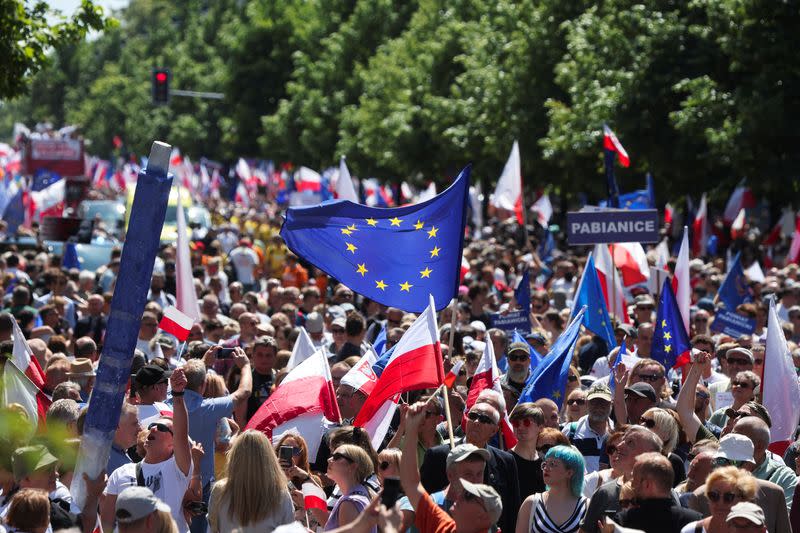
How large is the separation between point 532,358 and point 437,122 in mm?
29835

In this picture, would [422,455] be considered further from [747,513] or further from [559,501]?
[747,513]

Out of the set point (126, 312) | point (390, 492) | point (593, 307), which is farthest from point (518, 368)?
point (390, 492)

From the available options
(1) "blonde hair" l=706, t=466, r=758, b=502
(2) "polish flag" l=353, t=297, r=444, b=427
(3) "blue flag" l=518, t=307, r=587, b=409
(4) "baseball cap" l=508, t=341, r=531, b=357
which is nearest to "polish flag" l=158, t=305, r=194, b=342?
(4) "baseball cap" l=508, t=341, r=531, b=357

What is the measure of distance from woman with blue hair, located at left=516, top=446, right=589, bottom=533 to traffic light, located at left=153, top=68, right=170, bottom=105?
34081mm

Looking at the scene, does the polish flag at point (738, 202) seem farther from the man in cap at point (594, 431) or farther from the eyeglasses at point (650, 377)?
the man in cap at point (594, 431)

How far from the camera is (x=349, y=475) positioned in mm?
6816

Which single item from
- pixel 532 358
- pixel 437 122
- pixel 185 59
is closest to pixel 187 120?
pixel 185 59

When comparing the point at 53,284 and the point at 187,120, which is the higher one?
the point at 187,120

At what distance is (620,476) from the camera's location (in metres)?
7.18

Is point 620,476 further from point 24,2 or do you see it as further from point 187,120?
point 187,120

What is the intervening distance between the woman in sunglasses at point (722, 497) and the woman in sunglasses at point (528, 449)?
1395mm

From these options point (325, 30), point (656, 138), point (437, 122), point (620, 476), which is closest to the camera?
point (620, 476)

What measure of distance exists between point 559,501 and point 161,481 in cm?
190

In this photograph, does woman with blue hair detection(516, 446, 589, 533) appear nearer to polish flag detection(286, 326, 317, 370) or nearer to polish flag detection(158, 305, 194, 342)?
polish flag detection(286, 326, 317, 370)
